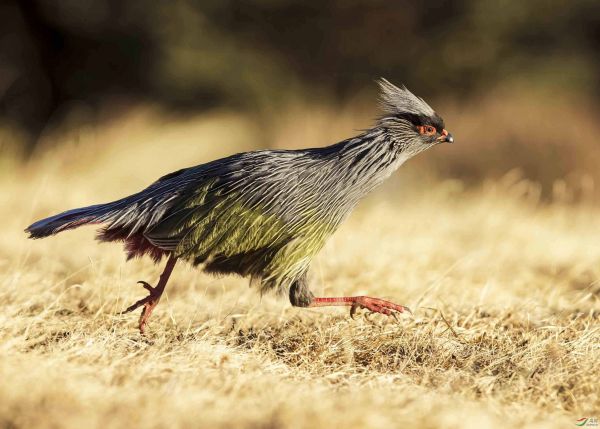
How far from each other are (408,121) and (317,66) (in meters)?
12.3

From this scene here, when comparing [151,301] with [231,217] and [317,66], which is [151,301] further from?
[317,66]

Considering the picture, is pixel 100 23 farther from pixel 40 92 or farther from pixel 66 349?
pixel 66 349

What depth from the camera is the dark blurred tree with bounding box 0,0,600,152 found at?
15.0 m

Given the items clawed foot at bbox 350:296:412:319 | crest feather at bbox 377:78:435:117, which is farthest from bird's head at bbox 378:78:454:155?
clawed foot at bbox 350:296:412:319

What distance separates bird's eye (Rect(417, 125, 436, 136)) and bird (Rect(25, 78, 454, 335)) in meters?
0.18

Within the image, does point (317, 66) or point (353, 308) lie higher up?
point (317, 66)

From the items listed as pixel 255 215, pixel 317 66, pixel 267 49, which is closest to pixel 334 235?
pixel 255 215

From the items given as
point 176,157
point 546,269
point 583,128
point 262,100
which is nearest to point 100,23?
point 262,100

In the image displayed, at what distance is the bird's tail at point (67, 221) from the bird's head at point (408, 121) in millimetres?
1445

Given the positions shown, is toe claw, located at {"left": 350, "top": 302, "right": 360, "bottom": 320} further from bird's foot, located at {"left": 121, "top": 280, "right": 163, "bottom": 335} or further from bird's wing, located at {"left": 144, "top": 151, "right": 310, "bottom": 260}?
bird's foot, located at {"left": 121, "top": 280, "right": 163, "bottom": 335}

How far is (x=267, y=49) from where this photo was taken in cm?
1638

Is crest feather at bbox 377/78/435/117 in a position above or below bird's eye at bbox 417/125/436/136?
above

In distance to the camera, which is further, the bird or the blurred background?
the blurred background

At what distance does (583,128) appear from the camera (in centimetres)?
1260
